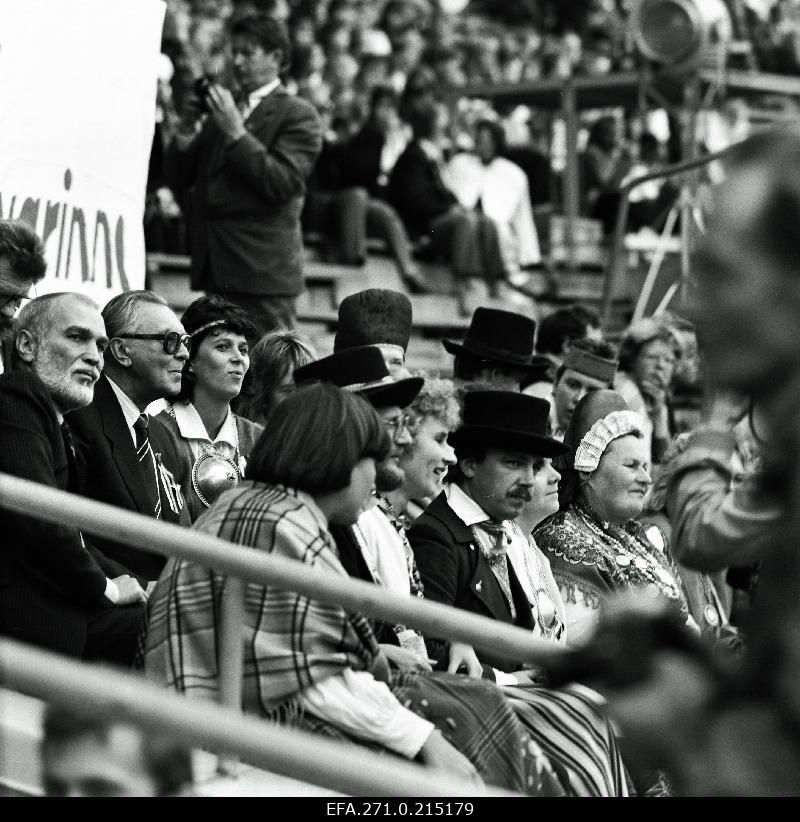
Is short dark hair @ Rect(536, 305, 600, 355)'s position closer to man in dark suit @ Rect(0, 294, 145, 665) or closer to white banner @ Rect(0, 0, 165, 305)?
white banner @ Rect(0, 0, 165, 305)

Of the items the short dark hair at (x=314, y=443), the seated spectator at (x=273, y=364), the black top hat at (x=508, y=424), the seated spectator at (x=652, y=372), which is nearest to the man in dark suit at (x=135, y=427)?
the seated spectator at (x=273, y=364)

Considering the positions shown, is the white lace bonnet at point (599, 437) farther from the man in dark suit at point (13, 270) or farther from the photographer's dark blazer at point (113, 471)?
the man in dark suit at point (13, 270)

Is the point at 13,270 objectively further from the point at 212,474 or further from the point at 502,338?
the point at 502,338

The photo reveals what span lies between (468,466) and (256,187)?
277 centimetres

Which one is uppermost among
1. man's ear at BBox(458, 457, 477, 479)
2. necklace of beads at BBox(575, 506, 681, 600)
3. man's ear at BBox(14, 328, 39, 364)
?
man's ear at BBox(14, 328, 39, 364)

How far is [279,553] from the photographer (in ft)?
11.6

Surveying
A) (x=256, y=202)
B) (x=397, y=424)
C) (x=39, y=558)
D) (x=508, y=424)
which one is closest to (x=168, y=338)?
(x=397, y=424)

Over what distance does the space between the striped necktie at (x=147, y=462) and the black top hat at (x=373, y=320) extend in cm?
136

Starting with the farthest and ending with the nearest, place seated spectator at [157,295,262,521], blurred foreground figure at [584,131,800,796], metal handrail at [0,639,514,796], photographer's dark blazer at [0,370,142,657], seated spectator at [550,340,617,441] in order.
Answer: seated spectator at [550,340,617,441], seated spectator at [157,295,262,521], photographer's dark blazer at [0,370,142,657], metal handrail at [0,639,514,796], blurred foreground figure at [584,131,800,796]

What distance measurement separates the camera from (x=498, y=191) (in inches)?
503

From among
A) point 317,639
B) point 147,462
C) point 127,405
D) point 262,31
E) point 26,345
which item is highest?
point 262,31

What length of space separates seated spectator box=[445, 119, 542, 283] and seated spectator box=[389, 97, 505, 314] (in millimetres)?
364

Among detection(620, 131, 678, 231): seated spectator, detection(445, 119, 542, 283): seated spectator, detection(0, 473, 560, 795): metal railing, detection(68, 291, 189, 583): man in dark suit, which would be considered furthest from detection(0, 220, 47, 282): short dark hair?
detection(620, 131, 678, 231): seated spectator

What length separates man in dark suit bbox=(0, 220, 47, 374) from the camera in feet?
14.9
